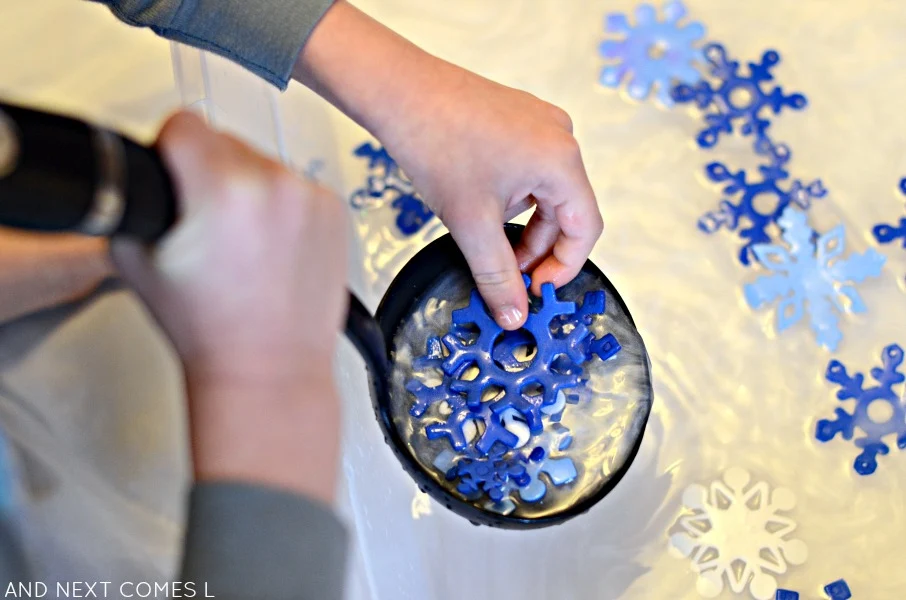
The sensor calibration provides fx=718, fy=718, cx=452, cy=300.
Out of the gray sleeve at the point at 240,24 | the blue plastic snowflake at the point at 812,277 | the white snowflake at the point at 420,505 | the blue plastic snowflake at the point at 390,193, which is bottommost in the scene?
the white snowflake at the point at 420,505

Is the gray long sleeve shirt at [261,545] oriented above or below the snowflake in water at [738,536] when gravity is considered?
above

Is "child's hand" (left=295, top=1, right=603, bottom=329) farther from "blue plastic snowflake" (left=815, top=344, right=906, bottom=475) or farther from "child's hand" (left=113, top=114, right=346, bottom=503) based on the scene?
"blue plastic snowflake" (left=815, top=344, right=906, bottom=475)

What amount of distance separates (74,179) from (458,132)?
24 centimetres

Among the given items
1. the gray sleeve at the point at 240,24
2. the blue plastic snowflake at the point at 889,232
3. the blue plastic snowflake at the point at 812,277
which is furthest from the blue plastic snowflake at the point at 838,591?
the gray sleeve at the point at 240,24

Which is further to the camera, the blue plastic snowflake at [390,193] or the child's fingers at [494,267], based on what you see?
the blue plastic snowflake at [390,193]

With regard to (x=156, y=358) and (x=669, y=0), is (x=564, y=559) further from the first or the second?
(x=669, y=0)

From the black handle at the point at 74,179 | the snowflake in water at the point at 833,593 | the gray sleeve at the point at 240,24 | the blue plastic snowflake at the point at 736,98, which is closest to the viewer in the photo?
the black handle at the point at 74,179

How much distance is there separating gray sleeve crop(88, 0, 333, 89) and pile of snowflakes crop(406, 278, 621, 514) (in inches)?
7.7

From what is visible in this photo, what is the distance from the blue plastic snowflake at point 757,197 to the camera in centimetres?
63

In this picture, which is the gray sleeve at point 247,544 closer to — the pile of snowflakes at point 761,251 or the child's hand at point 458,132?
the child's hand at point 458,132

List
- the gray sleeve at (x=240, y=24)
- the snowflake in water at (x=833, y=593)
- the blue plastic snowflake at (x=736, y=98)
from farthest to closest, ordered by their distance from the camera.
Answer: the blue plastic snowflake at (x=736, y=98) < the snowflake in water at (x=833, y=593) < the gray sleeve at (x=240, y=24)

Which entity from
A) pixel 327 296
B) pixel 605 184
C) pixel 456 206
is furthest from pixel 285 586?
pixel 605 184

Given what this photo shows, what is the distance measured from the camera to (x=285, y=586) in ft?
1.03

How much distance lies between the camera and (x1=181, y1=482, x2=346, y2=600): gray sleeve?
1.01 ft
